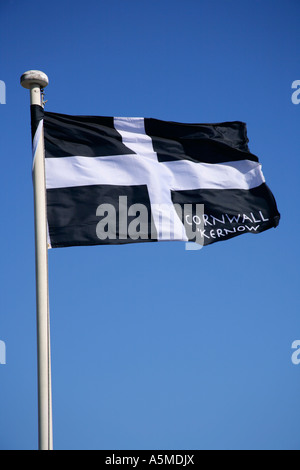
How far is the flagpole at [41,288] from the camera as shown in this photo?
34.3ft

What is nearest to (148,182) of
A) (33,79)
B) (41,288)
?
(33,79)

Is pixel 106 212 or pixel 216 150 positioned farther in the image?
pixel 216 150

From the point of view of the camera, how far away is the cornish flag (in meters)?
12.2

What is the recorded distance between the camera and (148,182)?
1304cm

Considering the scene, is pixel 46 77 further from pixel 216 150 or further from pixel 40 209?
pixel 216 150

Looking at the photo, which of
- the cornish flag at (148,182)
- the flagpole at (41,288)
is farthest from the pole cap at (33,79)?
the cornish flag at (148,182)

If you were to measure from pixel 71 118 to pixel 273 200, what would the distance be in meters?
3.85

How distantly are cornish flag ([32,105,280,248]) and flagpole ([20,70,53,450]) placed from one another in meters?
0.50

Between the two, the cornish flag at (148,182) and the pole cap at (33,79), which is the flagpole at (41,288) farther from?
the cornish flag at (148,182)

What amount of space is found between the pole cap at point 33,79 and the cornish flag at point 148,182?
0.40 metres

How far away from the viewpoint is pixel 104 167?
13.0m
